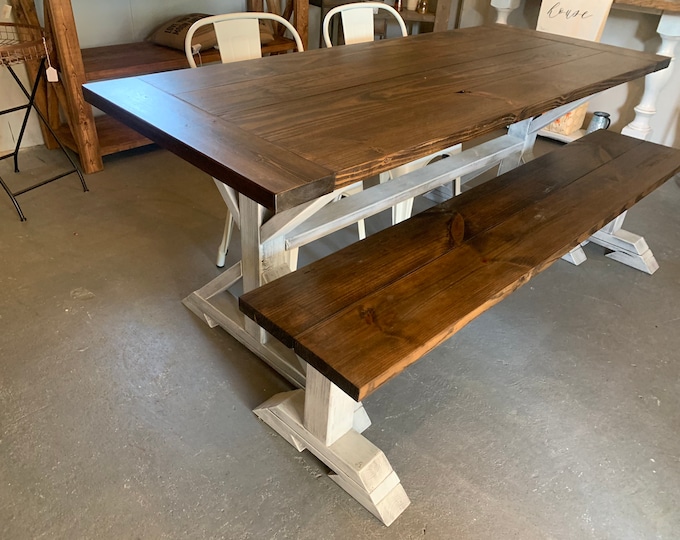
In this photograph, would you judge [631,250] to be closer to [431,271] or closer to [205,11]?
[431,271]

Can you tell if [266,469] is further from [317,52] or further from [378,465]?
[317,52]

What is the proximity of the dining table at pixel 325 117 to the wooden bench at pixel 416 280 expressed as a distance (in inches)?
7.4

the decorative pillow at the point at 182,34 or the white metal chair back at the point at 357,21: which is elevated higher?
the white metal chair back at the point at 357,21

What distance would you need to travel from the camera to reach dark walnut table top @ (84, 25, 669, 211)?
114cm

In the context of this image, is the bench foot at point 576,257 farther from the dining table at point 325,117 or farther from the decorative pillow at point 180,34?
the decorative pillow at point 180,34

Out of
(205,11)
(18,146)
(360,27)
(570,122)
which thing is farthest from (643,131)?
(18,146)

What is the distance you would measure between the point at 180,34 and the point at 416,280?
231cm

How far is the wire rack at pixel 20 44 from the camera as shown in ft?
6.86

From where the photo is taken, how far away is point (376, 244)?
58.3 inches

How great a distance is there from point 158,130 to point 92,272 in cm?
108

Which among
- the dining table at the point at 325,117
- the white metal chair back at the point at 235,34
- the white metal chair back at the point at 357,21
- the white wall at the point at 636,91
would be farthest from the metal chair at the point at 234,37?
the white wall at the point at 636,91

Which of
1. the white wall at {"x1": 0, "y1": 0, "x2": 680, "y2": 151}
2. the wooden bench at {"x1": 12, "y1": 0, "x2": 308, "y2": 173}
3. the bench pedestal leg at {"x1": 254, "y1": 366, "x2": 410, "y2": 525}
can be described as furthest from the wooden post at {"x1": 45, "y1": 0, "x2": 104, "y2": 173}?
the bench pedestal leg at {"x1": 254, "y1": 366, "x2": 410, "y2": 525}

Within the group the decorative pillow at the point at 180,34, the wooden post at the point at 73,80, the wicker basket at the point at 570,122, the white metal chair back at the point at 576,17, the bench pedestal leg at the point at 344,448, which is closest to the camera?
the bench pedestal leg at the point at 344,448

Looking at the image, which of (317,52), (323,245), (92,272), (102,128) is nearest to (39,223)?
(92,272)
